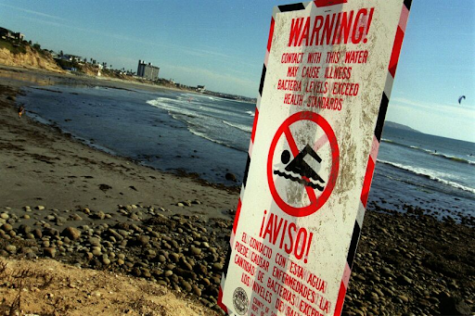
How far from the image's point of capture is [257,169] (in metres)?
2.27

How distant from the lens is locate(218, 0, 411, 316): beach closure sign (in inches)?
63.9

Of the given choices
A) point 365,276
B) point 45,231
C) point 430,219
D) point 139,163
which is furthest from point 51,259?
point 430,219

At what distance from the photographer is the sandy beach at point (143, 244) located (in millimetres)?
4074

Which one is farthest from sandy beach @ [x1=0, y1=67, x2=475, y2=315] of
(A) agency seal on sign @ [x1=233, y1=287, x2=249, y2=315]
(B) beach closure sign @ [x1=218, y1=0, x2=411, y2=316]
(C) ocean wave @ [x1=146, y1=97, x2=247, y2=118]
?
(C) ocean wave @ [x1=146, y1=97, x2=247, y2=118]

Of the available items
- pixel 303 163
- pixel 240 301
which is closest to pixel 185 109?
pixel 240 301

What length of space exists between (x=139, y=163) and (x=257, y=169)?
12.0 meters

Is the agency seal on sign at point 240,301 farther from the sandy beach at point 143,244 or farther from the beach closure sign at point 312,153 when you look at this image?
the sandy beach at point 143,244

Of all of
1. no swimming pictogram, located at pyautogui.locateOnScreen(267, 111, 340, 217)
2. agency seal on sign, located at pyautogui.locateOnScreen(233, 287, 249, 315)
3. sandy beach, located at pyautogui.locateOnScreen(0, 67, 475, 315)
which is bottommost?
sandy beach, located at pyautogui.locateOnScreen(0, 67, 475, 315)

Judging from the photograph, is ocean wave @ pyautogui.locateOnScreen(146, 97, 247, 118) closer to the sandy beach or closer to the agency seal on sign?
the sandy beach

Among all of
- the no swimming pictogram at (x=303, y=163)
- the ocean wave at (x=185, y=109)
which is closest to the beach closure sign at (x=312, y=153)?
the no swimming pictogram at (x=303, y=163)

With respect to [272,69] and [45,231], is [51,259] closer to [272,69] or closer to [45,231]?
[45,231]

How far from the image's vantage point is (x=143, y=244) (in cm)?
588

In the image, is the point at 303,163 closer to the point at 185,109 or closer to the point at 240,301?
the point at 240,301

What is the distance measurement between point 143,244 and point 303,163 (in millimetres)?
4768
